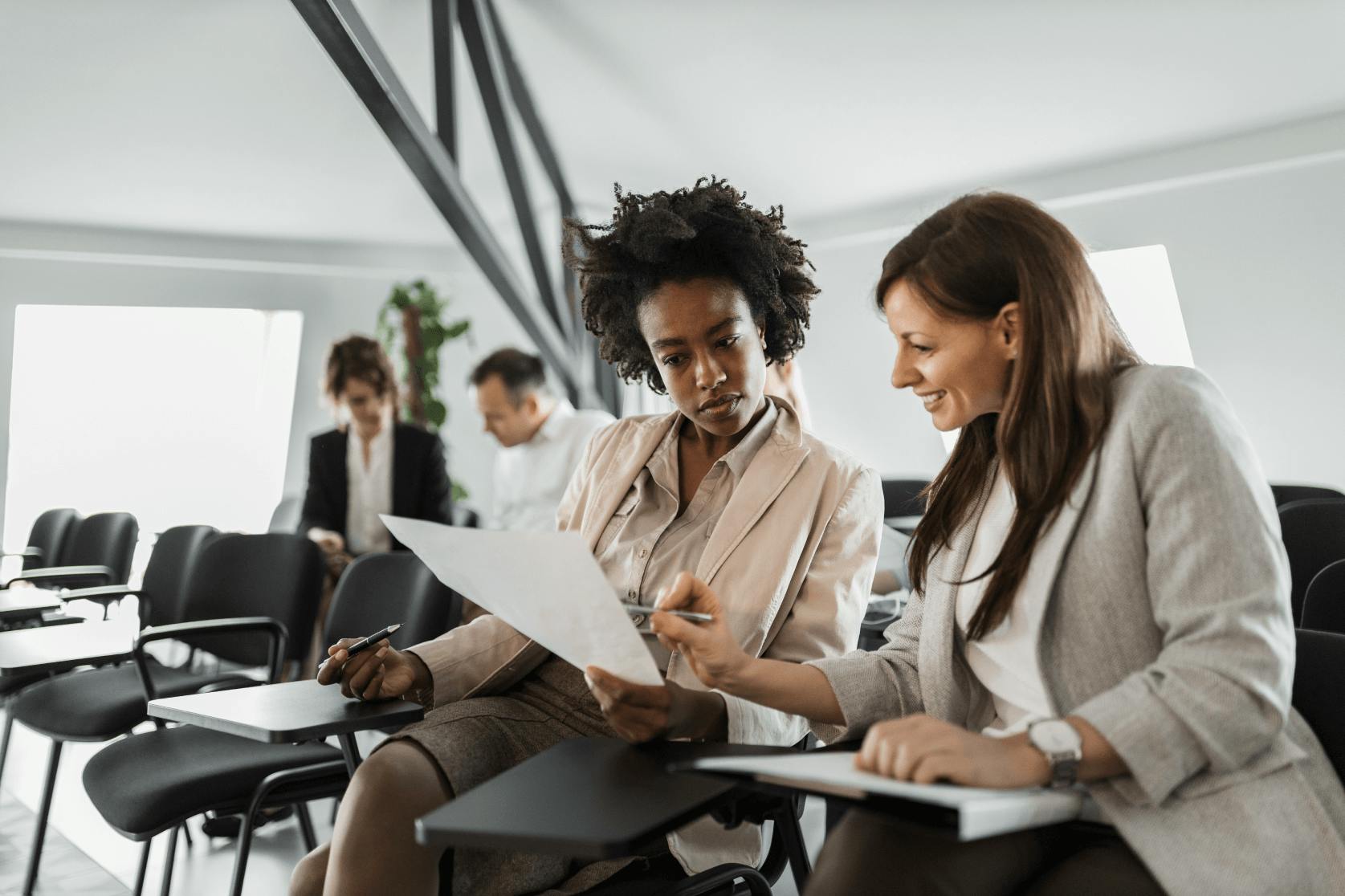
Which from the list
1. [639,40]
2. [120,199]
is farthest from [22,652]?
[120,199]

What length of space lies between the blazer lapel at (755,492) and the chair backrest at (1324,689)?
726 mm

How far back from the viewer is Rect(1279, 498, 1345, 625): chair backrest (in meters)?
2.38

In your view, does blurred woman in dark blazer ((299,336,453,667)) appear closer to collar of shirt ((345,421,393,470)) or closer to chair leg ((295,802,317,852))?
collar of shirt ((345,421,393,470))

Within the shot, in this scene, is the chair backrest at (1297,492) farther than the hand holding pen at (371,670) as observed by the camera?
Yes

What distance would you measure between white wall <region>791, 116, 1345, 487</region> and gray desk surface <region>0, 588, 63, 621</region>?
4057 mm

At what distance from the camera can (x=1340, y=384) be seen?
511 cm

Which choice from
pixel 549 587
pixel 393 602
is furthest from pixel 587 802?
pixel 393 602

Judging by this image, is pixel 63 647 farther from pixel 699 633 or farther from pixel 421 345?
pixel 421 345

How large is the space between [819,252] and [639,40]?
232 centimetres

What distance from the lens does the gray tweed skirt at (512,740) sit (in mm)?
1433

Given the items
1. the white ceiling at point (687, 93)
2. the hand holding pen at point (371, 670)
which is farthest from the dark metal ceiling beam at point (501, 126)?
the hand holding pen at point (371, 670)

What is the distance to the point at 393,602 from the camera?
2.51 metres

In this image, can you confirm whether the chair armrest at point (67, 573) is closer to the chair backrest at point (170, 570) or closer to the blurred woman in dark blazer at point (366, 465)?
the chair backrest at point (170, 570)

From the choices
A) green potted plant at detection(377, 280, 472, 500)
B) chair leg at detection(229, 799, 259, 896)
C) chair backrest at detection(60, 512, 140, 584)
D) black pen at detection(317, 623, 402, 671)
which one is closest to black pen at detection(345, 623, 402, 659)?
black pen at detection(317, 623, 402, 671)
